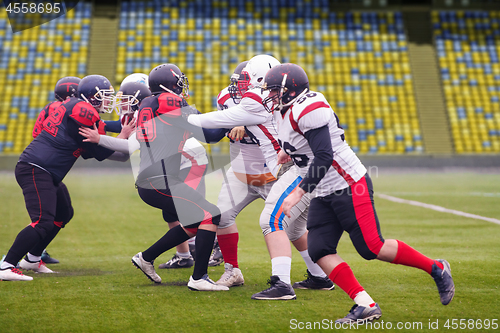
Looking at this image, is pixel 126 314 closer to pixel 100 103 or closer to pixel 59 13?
pixel 100 103

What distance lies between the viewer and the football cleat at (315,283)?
422cm

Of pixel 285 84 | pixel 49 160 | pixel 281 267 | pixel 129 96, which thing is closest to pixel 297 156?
pixel 285 84

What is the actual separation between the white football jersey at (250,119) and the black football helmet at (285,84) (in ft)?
1.36

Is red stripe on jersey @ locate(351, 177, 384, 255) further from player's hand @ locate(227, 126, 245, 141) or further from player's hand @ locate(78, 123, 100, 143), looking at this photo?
player's hand @ locate(78, 123, 100, 143)

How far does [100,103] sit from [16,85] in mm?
17600

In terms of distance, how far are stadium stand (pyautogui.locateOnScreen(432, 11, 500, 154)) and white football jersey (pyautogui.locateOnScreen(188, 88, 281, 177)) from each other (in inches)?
664

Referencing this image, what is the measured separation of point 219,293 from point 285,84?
66.4 inches

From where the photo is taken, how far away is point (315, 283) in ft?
13.9

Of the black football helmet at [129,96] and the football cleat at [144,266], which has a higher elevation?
the black football helmet at [129,96]

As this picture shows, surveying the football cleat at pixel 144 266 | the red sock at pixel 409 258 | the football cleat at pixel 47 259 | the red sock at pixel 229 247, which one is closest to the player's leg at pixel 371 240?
the red sock at pixel 409 258

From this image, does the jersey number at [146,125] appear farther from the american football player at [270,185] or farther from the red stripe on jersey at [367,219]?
the red stripe on jersey at [367,219]

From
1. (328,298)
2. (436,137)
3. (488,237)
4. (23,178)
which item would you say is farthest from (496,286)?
(436,137)

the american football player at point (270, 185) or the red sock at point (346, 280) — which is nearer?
the red sock at point (346, 280)

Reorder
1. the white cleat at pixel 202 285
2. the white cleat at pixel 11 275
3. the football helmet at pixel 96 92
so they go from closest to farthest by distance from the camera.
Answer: the white cleat at pixel 202 285 → the white cleat at pixel 11 275 → the football helmet at pixel 96 92
